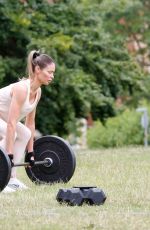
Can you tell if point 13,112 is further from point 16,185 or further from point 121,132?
point 121,132

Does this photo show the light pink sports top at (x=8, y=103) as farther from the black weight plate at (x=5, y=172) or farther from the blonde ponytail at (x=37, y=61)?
the black weight plate at (x=5, y=172)

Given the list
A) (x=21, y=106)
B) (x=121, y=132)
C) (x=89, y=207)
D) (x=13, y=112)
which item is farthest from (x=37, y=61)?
(x=121, y=132)

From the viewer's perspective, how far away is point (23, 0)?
23.9 meters

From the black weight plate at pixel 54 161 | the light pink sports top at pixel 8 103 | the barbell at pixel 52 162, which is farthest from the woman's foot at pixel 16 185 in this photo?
the light pink sports top at pixel 8 103

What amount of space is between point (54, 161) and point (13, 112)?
948 mm

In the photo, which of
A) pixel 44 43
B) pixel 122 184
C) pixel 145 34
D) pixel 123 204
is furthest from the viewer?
pixel 145 34

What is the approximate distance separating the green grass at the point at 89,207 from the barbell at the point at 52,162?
14cm

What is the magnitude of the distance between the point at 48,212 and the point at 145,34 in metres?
32.1

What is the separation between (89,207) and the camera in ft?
26.6

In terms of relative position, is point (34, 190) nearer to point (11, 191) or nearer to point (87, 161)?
point (11, 191)

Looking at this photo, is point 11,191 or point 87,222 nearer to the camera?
point 87,222

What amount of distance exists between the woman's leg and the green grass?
16.2 inches

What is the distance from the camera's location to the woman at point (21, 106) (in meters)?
9.80

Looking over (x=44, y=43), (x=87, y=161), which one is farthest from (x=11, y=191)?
(x=44, y=43)
